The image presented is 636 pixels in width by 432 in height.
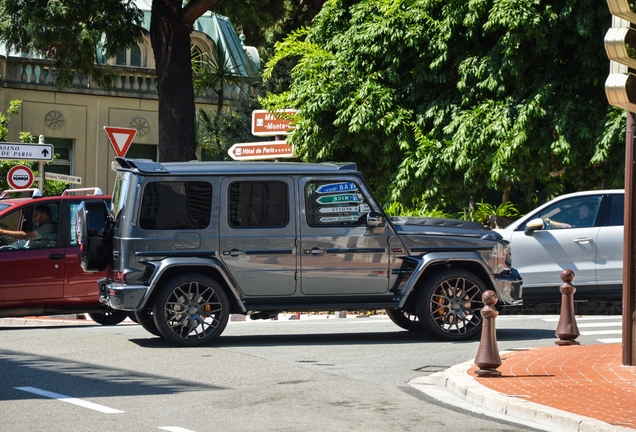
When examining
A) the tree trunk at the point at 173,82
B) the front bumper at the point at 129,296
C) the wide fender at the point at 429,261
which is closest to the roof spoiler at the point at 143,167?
the front bumper at the point at 129,296

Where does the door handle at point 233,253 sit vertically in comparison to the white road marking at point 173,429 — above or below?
above

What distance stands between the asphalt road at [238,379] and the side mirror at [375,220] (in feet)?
4.48

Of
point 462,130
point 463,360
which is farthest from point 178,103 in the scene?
point 463,360

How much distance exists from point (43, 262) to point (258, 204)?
393 cm

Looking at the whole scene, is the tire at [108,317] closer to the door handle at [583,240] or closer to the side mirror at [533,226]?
the side mirror at [533,226]

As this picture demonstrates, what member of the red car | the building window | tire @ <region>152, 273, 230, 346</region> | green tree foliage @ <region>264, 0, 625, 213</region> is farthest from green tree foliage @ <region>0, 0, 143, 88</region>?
the building window

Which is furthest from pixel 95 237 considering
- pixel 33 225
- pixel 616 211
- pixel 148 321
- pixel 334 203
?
pixel 616 211

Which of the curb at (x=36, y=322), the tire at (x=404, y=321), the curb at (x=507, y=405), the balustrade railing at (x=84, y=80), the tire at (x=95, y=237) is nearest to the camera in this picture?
the curb at (x=507, y=405)

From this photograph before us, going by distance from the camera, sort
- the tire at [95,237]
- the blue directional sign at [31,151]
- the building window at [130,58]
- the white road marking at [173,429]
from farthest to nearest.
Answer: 1. the building window at [130,58]
2. the blue directional sign at [31,151]
3. the tire at [95,237]
4. the white road marking at [173,429]

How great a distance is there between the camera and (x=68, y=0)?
846 inches

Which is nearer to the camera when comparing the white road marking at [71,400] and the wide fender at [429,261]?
the white road marking at [71,400]

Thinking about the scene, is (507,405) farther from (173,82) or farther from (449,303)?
(173,82)

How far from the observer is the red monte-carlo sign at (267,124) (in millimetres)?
19969

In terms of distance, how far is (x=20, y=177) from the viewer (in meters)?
24.0
